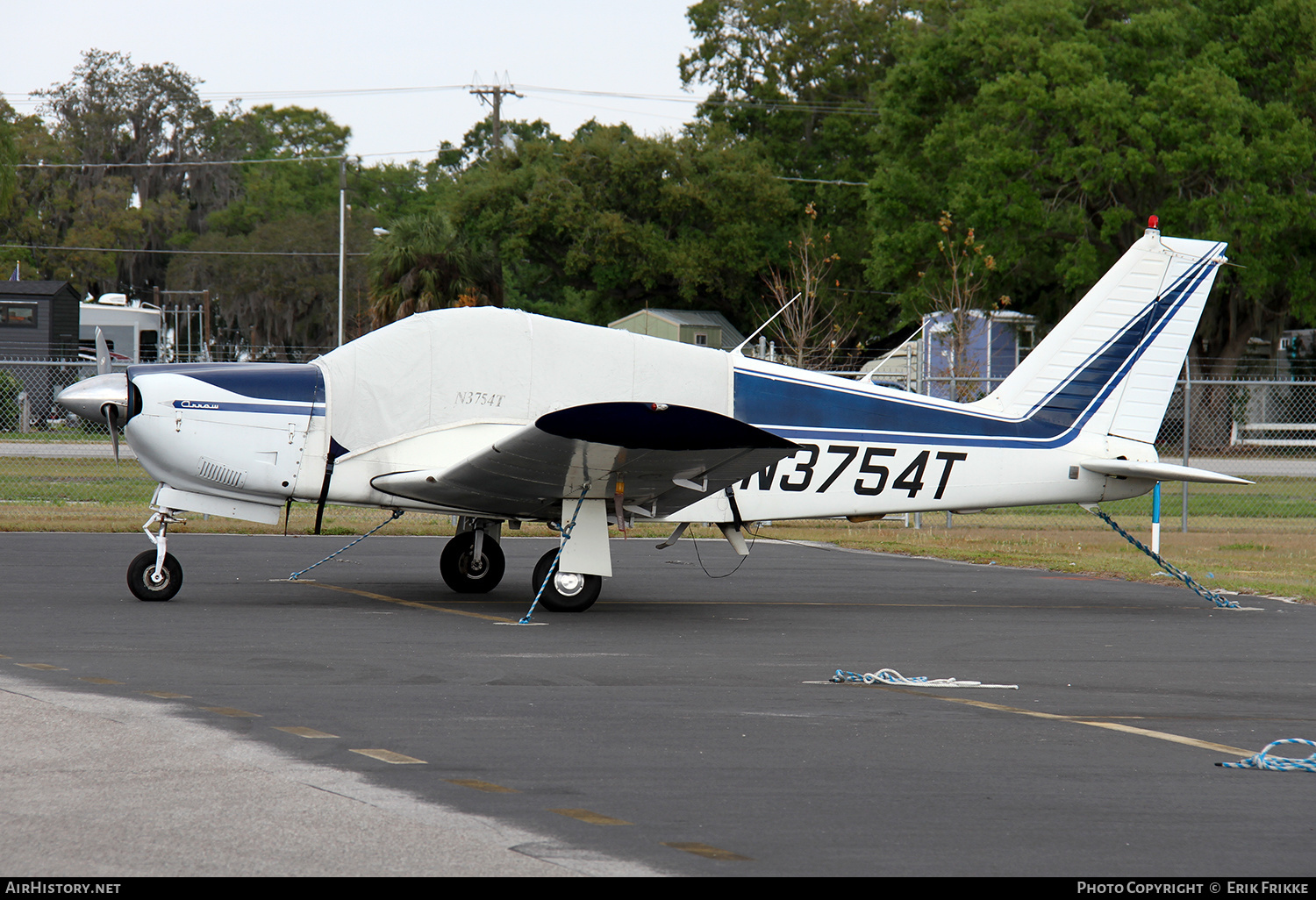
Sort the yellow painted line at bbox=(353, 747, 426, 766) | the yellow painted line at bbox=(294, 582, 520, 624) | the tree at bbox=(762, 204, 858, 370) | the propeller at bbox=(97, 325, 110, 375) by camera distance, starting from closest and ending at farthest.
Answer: the yellow painted line at bbox=(353, 747, 426, 766) < the yellow painted line at bbox=(294, 582, 520, 624) < the propeller at bbox=(97, 325, 110, 375) < the tree at bbox=(762, 204, 858, 370)

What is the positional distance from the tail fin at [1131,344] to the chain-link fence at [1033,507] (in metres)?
6.47

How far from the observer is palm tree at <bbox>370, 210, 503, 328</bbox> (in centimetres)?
4228

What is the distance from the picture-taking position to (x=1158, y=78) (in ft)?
125

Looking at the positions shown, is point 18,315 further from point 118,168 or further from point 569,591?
point 569,591

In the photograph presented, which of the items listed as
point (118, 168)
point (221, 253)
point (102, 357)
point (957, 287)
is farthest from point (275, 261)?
point (102, 357)

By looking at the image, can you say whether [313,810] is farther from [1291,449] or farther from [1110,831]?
[1291,449]

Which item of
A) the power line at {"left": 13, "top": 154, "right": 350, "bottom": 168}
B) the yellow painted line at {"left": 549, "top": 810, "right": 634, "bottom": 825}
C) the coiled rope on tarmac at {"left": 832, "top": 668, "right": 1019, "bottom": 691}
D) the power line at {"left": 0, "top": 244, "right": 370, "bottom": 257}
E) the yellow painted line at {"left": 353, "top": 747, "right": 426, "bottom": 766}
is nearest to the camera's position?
the yellow painted line at {"left": 549, "top": 810, "right": 634, "bottom": 825}

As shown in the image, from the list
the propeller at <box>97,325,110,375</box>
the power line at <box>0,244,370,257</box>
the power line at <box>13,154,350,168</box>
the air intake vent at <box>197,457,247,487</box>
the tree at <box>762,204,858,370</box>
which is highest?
the power line at <box>13,154,350,168</box>

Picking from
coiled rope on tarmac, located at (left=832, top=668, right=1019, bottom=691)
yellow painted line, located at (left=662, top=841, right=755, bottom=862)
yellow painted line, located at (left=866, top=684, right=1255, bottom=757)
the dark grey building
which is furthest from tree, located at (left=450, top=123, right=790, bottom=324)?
yellow painted line, located at (left=662, top=841, right=755, bottom=862)

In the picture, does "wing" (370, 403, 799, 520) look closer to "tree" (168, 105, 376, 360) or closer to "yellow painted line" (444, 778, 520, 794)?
"yellow painted line" (444, 778, 520, 794)

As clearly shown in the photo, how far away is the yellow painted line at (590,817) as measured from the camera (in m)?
5.00

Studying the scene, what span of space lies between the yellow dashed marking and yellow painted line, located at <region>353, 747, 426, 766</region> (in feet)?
1.34

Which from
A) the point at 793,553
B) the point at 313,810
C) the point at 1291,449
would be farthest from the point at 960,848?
the point at 1291,449

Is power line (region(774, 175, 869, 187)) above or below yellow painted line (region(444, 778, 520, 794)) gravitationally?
above
